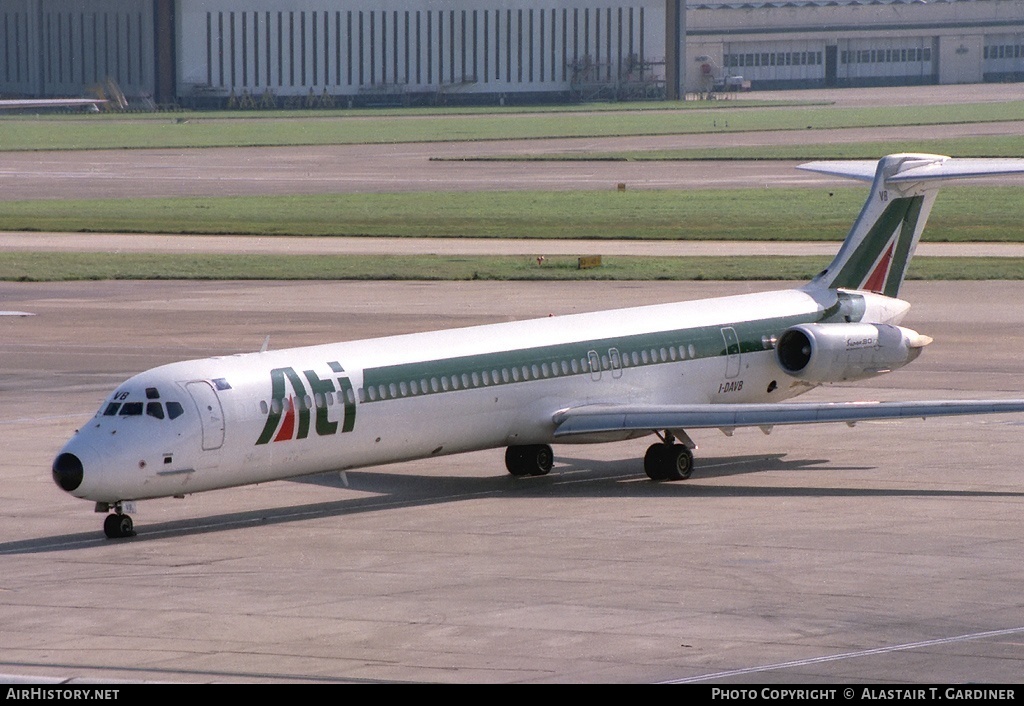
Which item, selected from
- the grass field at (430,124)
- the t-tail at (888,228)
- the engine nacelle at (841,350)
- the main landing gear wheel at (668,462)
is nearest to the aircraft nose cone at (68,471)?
the main landing gear wheel at (668,462)

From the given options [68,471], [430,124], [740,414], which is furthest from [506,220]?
[430,124]

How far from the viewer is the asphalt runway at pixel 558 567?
17953 millimetres

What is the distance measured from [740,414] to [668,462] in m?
1.59

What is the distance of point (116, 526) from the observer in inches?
962

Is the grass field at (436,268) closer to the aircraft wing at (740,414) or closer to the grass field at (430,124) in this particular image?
the aircraft wing at (740,414)

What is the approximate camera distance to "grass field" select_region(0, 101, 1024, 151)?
131250 mm

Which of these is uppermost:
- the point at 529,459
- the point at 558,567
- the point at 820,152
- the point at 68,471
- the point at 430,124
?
the point at 430,124

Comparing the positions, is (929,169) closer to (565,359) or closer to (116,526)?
(565,359)

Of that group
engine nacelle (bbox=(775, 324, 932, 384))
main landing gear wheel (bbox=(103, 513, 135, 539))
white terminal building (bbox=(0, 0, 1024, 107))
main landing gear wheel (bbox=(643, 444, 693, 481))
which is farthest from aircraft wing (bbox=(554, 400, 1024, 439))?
white terminal building (bbox=(0, 0, 1024, 107))

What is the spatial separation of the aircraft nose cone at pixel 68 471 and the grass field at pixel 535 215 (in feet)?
154

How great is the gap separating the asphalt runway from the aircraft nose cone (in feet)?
3.02

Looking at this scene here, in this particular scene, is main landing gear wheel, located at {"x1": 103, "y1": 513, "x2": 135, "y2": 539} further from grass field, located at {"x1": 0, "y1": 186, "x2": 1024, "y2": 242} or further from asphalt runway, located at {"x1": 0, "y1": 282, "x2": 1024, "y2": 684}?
grass field, located at {"x1": 0, "y1": 186, "x2": 1024, "y2": 242}

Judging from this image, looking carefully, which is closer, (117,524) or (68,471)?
(68,471)

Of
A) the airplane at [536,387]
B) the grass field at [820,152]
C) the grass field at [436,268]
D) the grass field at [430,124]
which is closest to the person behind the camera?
the airplane at [536,387]
